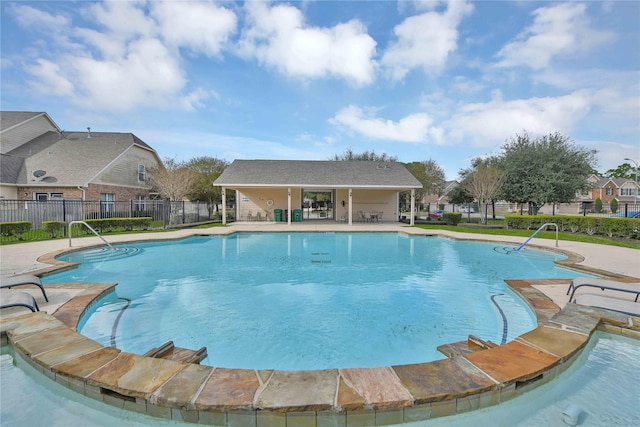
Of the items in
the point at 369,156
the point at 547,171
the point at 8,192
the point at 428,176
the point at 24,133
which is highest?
the point at 369,156

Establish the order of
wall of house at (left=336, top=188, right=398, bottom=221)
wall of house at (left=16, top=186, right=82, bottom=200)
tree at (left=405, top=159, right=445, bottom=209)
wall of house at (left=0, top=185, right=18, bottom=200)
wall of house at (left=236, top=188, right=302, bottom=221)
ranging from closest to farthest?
wall of house at (left=0, top=185, right=18, bottom=200) → wall of house at (left=16, top=186, right=82, bottom=200) → wall of house at (left=236, top=188, right=302, bottom=221) → wall of house at (left=336, top=188, right=398, bottom=221) → tree at (left=405, top=159, right=445, bottom=209)

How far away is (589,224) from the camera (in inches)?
568

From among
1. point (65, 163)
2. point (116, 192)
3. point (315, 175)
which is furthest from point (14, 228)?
point (315, 175)

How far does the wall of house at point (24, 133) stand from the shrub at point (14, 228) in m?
12.6

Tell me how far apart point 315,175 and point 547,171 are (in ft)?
54.1

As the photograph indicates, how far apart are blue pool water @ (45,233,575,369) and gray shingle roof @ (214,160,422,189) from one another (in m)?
8.65

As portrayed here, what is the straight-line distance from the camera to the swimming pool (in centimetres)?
213

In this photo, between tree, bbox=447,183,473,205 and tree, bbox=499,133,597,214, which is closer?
tree, bbox=499,133,597,214

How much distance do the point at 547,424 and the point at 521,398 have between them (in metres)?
0.21

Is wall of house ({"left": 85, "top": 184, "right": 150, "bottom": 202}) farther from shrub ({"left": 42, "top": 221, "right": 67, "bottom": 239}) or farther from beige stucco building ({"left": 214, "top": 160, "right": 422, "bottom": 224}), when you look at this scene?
beige stucco building ({"left": 214, "top": 160, "right": 422, "bottom": 224})

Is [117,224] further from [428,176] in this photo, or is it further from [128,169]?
[428,176]

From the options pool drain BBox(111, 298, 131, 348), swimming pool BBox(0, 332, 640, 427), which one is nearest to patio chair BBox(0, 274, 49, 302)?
pool drain BBox(111, 298, 131, 348)

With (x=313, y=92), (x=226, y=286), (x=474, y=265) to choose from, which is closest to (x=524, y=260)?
(x=474, y=265)

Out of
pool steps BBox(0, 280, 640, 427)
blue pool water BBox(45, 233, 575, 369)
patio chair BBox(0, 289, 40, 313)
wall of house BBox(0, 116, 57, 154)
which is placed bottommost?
blue pool water BBox(45, 233, 575, 369)
